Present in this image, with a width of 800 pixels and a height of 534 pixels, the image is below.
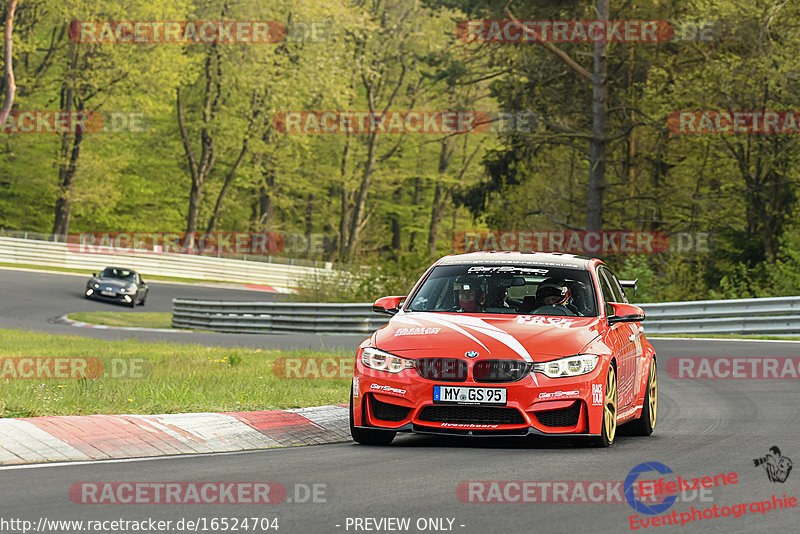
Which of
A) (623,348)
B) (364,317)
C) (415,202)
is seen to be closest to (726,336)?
(364,317)

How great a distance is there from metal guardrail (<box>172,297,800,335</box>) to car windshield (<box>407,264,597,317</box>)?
13398 millimetres

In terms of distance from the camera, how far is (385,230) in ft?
287

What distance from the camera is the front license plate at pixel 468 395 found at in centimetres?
897

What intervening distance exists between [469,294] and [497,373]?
1568 millimetres

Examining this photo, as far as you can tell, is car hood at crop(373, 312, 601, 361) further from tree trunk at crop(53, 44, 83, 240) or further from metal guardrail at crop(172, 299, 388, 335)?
tree trunk at crop(53, 44, 83, 240)

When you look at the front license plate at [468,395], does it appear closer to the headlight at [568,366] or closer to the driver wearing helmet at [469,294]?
the headlight at [568,366]

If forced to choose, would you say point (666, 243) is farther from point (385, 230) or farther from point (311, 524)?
point (385, 230)

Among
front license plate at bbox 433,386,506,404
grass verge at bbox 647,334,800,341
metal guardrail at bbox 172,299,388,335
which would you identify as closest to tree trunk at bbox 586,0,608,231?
metal guardrail at bbox 172,299,388,335

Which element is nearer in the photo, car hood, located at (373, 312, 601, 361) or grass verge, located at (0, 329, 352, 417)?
car hood, located at (373, 312, 601, 361)

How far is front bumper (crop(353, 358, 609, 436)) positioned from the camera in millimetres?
8953

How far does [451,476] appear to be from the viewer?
25.2ft

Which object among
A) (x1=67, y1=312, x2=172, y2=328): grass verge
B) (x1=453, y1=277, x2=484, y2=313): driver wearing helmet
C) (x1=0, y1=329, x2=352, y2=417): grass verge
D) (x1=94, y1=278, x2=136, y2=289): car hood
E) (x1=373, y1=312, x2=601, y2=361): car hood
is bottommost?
(x1=67, y1=312, x2=172, y2=328): grass verge

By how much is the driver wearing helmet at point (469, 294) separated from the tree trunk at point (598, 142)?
27.5m

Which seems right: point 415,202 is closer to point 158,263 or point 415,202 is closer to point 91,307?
point 158,263
